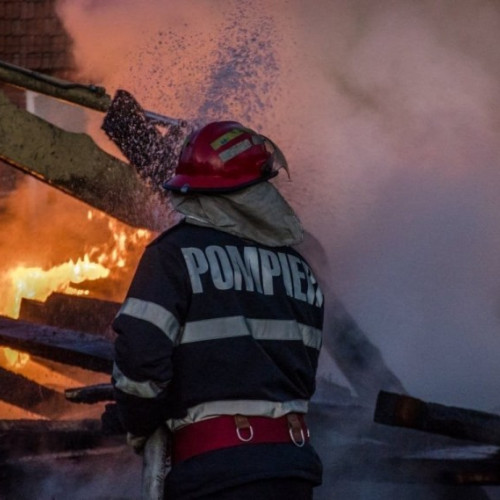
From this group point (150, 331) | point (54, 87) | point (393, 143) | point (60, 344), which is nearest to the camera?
point (150, 331)

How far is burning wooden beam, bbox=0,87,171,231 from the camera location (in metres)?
5.68

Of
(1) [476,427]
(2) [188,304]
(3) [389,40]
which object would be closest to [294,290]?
(2) [188,304]

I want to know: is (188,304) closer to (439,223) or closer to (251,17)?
(439,223)

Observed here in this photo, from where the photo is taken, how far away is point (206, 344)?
353 centimetres

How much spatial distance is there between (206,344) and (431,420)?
5.73ft

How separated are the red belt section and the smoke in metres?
3.58

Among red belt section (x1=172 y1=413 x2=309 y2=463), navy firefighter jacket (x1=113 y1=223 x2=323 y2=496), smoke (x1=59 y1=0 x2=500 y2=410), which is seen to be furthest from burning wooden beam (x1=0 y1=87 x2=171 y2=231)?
red belt section (x1=172 y1=413 x2=309 y2=463)

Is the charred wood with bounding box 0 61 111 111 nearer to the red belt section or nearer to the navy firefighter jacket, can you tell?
the navy firefighter jacket

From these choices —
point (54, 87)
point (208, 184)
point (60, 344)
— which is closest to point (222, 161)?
point (208, 184)

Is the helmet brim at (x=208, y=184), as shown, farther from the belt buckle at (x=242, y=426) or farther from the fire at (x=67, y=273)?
the fire at (x=67, y=273)

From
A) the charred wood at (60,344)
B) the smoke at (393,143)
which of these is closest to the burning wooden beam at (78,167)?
the charred wood at (60,344)

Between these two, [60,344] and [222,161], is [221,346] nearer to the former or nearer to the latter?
[222,161]

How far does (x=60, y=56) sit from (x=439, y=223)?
207 inches

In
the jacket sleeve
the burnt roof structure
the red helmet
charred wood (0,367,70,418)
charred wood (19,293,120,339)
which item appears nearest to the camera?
the jacket sleeve
